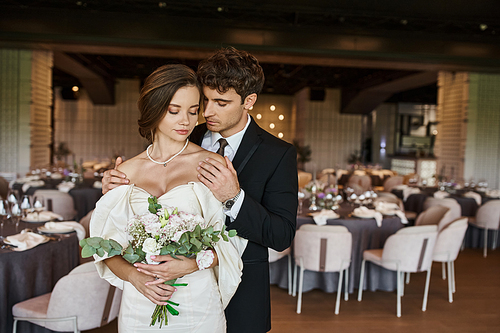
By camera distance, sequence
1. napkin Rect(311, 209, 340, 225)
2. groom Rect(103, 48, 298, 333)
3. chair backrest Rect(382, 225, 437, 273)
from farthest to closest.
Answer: napkin Rect(311, 209, 340, 225)
chair backrest Rect(382, 225, 437, 273)
groom Rect(103, 48, 298, 333)

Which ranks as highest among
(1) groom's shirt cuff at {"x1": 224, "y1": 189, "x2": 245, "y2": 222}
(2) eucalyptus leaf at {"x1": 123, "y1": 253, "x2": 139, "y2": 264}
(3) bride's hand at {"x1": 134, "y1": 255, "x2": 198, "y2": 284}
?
(1) groom's shirt cuff at {"x1": 224, "y1": 189, "x2": 245, "y2": 222}

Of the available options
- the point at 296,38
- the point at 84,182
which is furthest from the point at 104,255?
the point at 296,38

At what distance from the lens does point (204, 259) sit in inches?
57.6

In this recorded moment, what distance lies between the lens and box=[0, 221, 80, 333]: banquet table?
2.91m

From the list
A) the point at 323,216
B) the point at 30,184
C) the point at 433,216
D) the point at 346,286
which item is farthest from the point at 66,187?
the point at 433,216

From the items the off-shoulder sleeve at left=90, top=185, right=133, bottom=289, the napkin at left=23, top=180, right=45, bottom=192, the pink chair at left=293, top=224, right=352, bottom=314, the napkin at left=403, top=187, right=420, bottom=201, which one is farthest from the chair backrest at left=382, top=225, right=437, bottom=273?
the napkin at left=23, top=180, right=45, bottom=192

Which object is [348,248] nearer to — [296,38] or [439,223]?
[439,223]

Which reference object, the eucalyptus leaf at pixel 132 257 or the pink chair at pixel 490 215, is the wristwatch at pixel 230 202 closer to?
the eucalyptus leaf at pixel 132 257

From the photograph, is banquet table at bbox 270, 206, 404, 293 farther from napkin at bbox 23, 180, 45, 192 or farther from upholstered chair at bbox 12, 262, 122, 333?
napkin at bbox 23, 180, 45, 192

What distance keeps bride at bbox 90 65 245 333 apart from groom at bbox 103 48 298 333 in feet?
0.25

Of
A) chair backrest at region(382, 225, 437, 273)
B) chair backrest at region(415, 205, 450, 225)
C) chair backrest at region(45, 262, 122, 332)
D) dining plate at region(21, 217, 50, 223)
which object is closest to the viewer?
chair backrest at region(45, 262, 122, 332)

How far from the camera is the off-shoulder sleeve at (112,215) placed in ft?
5.06

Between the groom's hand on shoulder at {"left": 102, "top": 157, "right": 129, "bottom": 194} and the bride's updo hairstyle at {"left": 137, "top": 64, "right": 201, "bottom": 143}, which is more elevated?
the bride's updo hairstyle at {"left": 137, "top": 64, "right": 201, "bottom": 143}

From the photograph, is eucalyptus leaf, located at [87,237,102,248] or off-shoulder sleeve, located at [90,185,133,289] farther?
off-shoulder sleeve, located at [90,185,133,289]
